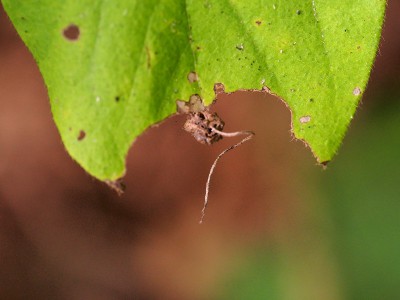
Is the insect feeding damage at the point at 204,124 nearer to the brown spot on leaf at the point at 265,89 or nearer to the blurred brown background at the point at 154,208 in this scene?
the brown spot on leaf at the point at 265,89

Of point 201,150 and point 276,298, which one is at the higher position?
point 201,150

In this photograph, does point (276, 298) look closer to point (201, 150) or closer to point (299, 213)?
point (299, 213)

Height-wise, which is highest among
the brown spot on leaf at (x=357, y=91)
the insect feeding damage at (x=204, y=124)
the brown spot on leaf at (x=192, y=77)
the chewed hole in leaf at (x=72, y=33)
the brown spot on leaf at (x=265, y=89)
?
the brown spot on leaf at (x=357, y=91)

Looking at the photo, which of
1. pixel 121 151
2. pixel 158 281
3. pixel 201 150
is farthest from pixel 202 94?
pixel 158 281

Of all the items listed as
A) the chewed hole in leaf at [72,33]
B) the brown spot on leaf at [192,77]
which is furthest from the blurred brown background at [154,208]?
the chewed hole in leaf at [72,33]

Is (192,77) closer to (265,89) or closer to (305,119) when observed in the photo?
(265,89)

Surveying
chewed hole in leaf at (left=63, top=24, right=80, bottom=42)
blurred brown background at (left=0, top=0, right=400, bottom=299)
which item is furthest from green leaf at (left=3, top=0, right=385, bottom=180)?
blurred brown background at (left=0, top=0, right=400, bottom=299)
